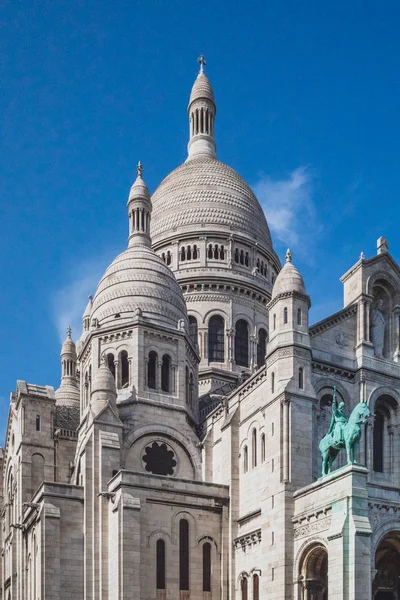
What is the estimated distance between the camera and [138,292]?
188 ft

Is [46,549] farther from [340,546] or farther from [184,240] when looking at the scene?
[184,240]

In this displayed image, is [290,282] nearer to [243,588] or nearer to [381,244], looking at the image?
[381,244]

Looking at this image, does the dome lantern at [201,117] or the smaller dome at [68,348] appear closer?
the smaller dome at [68,348]

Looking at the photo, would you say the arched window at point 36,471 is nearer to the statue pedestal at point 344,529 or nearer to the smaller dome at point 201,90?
the statue pedestal at point 344,529

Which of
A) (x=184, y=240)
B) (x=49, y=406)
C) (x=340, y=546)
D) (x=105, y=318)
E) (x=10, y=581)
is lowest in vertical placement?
(x=10, y=581)

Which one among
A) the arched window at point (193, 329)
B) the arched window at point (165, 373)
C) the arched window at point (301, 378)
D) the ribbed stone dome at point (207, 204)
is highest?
the ribbed stone dome at point (207, 204)

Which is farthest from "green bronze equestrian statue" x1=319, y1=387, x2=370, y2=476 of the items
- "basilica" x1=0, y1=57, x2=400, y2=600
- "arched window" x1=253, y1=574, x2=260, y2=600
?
"arched window" x1=253, y1=574, x2=260, y2=600

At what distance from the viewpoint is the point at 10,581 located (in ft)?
188

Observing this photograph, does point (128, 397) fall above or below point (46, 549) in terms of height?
above

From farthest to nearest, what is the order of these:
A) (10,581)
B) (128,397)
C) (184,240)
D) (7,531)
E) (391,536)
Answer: (184,240) < (7,531) < (10,581) < (128,397) < (391,536)

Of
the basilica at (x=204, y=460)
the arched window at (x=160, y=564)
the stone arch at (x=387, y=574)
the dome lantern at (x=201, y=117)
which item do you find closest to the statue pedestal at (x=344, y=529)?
the basilica at (x=204, y=460)

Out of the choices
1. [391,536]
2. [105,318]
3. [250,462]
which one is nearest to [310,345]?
[250,462]

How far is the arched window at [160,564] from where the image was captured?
45.3 meters

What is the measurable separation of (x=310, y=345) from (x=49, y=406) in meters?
21.1
